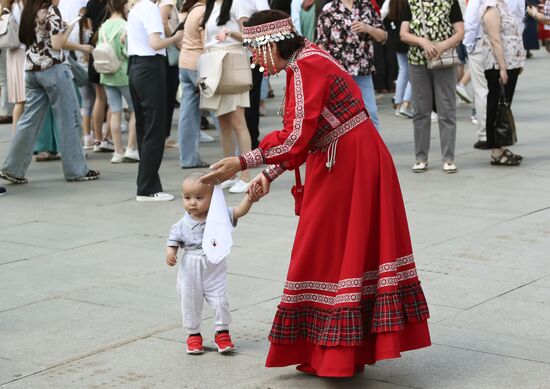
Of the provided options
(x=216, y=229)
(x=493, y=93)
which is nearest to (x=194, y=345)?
(x=216, y=229)

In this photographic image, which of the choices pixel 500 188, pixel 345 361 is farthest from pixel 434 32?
pixel 345 361

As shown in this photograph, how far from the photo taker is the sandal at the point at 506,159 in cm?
1109

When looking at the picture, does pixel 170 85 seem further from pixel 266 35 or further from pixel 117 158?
pixel 266 35

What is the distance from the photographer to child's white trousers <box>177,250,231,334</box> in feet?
18.4

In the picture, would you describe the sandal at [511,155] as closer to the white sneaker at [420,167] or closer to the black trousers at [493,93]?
the black trousers at [493,93]

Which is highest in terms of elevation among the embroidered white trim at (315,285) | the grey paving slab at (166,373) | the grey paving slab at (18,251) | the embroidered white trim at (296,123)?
the embroidered white trim at (296,123)

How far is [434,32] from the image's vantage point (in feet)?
33.8

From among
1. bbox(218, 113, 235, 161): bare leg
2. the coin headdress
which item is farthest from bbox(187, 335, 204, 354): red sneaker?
bbox(218, 113, 235, 161): bare leg

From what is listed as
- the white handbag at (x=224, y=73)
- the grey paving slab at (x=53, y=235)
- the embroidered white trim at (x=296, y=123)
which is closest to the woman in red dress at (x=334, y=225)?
the embroidered white trim at (x=296, y=123)

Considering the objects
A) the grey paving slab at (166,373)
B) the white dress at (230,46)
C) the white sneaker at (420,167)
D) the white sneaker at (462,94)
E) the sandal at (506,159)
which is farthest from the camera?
the white sneaker at (462,94)

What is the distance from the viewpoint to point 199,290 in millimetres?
5625

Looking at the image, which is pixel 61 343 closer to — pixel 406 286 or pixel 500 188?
pixel 406 286

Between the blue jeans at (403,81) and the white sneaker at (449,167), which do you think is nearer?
the white sneaker at (449,167)

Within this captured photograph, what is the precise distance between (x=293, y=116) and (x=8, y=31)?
6.85 metres
